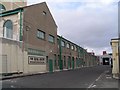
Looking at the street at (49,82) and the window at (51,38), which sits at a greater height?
the window at (51,38)

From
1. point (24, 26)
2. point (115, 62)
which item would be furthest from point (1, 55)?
point (115, 62)

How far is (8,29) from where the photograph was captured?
27.2 meters

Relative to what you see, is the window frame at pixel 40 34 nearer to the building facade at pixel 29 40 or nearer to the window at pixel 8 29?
the building facade at pixel 29 40

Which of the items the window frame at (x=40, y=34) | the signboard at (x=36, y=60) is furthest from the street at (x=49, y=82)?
the window frame at (x=40, y=34)

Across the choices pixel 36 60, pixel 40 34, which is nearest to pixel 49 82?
pixel 36 60

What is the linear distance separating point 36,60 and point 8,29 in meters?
6.88

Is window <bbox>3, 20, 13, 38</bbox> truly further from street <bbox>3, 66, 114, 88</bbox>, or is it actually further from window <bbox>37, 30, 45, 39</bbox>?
street <bbox>3, 66, 114, 88</bbox>

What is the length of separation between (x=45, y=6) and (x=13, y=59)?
552 inches

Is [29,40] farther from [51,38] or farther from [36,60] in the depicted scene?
[51,38]

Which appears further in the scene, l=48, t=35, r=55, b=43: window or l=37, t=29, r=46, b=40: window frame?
l=48, t=35, r=55, b=43: window

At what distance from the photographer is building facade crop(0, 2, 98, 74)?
25.2m

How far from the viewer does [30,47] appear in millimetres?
30422

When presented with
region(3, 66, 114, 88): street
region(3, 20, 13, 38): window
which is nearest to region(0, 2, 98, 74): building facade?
region(3, 20, 13, 38): window

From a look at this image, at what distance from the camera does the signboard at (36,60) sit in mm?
30081
